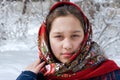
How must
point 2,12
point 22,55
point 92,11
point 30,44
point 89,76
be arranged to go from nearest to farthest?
point 89,76, point 22,55, point 92,11, point 30,44, point 2,12

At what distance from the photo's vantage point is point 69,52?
6.29ft

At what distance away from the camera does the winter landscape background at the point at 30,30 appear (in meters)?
6.69

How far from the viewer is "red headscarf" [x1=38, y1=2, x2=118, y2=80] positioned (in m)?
1.92

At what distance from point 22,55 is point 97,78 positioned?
5.10 m

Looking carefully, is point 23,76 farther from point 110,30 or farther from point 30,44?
point 30,44

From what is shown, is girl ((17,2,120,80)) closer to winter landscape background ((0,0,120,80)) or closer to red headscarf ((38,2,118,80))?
red headscarf ((38,2,118,80))

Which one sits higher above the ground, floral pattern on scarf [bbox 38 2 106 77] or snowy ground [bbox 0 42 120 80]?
floral pattern on scarf [bbox 38 2 106 77]

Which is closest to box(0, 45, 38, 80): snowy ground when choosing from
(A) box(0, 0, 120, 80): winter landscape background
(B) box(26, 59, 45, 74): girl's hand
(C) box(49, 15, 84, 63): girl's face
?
(A) box(0, 0, 120, 80): winter landscape background

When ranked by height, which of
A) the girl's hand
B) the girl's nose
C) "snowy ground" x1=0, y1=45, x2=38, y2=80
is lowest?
"snowy ground" x1=0, y1=45, x2=38, y2=80

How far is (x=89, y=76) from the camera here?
76.1 inches

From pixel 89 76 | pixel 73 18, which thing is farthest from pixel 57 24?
pixel 89 76

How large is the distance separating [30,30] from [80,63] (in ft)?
27.4

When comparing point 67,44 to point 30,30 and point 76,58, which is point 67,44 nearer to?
point 76,58

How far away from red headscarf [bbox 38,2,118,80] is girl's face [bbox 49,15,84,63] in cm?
3
